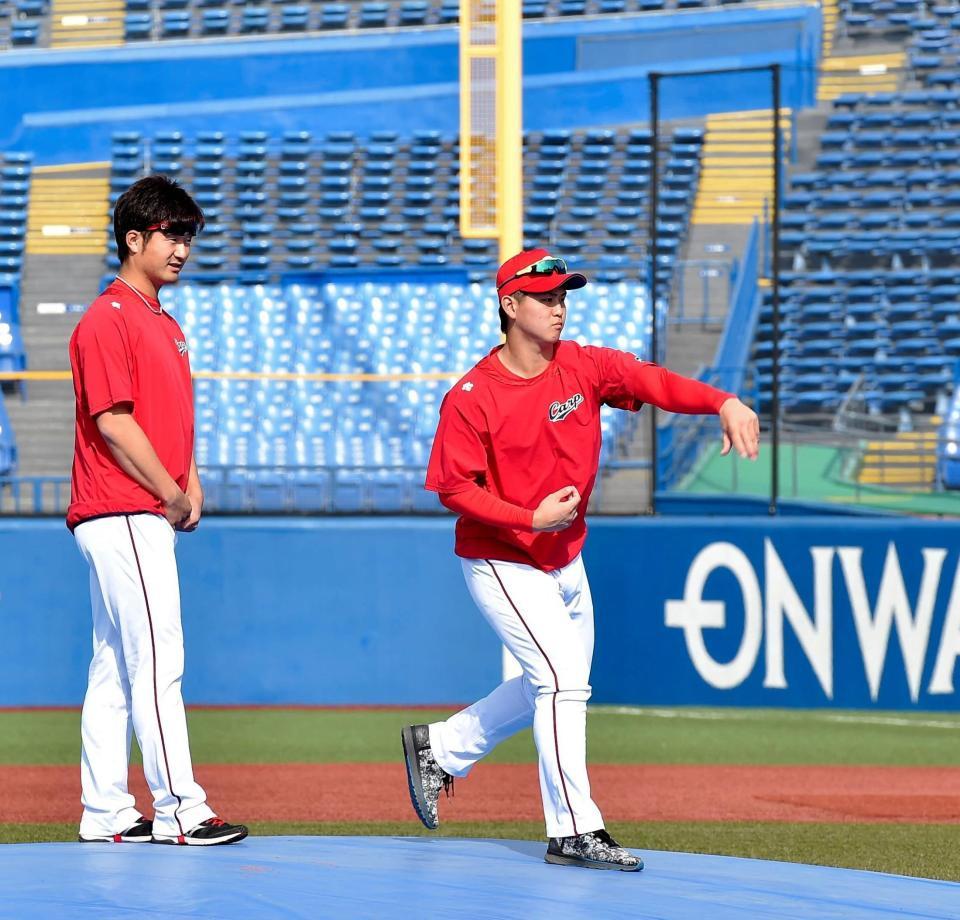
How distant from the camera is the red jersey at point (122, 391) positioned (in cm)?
428

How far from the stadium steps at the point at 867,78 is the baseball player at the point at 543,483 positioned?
57.0 ft

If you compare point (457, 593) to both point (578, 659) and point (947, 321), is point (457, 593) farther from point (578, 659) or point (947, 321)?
point (947, 321)

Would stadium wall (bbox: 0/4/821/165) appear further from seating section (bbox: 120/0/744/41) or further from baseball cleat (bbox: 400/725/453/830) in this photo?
baseball cleat (bbox: 400/725/453/830)

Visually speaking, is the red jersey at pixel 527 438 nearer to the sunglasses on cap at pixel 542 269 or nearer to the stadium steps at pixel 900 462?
the sunglasses on cap at pixel 542 269

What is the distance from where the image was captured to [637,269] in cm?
1773

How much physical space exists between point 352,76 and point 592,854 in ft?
67.2

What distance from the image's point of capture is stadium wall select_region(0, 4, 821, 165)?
22562mm

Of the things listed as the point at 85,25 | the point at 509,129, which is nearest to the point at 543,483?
the point at 509,129

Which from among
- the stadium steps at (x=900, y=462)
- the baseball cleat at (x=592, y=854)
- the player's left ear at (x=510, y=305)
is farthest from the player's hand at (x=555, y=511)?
the stadium steps at (x=900, y=462)

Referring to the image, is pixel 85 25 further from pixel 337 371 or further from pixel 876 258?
pixel 876 258

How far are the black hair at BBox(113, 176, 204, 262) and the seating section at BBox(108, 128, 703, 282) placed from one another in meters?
14.7

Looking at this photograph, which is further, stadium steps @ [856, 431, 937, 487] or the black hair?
stadium steps @ [856, 431, 937, 487]

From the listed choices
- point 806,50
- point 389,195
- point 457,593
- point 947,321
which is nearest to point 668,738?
point 457,593

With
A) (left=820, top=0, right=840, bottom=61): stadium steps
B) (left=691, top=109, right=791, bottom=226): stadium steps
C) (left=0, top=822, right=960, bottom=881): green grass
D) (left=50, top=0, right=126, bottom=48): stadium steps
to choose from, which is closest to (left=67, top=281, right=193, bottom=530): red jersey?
(left=0, top=822, right=960, bottom=881): green grass
